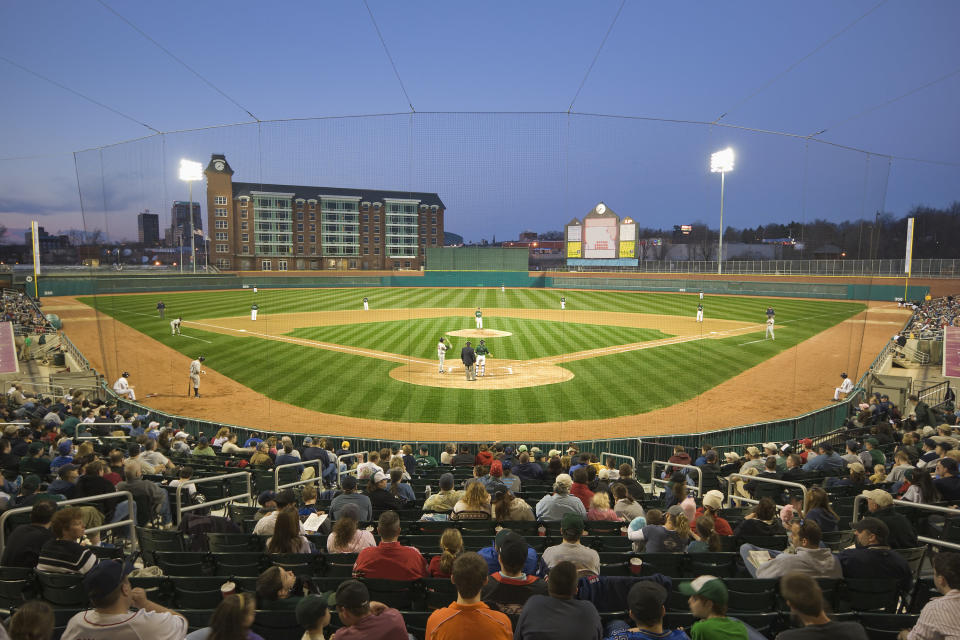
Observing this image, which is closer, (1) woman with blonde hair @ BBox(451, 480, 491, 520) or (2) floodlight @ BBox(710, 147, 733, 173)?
(1) woman with blonde hair @ BBox(451, 480, 491, 520)

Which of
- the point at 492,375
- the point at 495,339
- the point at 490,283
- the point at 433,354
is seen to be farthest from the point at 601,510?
Result: the point at 490,283

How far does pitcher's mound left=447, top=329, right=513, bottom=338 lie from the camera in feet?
97.6

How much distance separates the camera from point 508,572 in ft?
12.5

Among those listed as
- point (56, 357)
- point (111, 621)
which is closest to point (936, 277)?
point (111, 621)

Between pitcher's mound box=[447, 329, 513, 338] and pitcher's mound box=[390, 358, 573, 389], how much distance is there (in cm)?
603

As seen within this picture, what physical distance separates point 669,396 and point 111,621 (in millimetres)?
A: 18559

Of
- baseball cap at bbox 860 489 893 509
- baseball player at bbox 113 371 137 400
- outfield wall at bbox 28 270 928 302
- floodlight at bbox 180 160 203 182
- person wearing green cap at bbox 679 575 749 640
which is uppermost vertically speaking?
floodlight at bbox 180 160 203 182

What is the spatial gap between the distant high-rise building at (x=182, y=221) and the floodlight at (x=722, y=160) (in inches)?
831

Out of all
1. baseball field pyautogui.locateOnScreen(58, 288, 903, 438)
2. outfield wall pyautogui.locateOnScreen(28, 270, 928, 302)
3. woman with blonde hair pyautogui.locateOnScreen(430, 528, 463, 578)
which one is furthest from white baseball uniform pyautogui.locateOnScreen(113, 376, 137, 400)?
woman with blonde hair pyautogui.locateOnScreen(430, 528, 463, 578)

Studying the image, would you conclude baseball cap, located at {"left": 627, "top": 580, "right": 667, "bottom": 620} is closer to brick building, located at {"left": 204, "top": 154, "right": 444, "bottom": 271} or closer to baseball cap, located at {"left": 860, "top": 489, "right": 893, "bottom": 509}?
baseball cap, located at {"left": 860, "top": 489, "right": 893, "bottom": 509}

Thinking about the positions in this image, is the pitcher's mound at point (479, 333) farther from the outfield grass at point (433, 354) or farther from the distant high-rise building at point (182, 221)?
the distant high-rise building at point (182, 221)

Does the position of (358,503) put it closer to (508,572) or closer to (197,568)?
(197,568)

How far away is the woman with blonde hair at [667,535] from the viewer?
17.2 feet

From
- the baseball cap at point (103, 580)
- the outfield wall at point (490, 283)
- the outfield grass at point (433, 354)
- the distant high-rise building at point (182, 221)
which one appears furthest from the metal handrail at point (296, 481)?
the distant high-rise building at point (182, 221)
